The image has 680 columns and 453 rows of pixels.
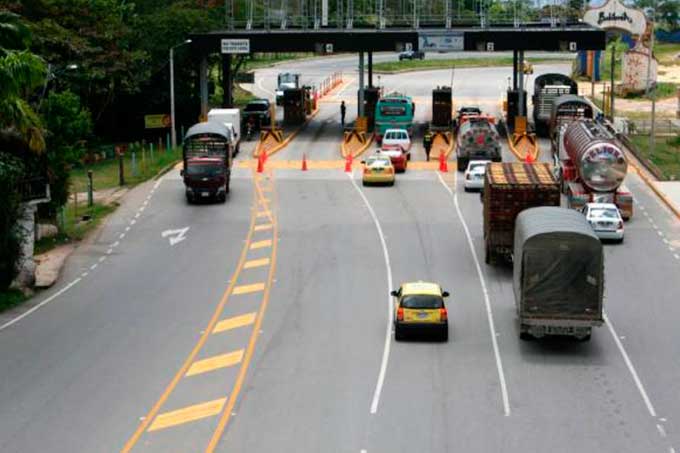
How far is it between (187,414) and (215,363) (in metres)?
5.16

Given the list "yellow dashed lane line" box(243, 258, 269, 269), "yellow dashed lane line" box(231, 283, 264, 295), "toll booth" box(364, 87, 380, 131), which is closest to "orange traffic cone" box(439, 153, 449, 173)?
"toll booth" box(364, 87, 380, 131)

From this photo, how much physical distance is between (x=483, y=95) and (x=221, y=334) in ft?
260

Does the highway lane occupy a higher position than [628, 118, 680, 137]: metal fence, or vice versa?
[628, 118, 680, 137]: metal fence

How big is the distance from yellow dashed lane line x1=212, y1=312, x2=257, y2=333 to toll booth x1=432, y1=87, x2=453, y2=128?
48.8 meters

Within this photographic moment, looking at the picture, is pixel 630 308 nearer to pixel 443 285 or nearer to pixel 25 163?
pixel 443 285

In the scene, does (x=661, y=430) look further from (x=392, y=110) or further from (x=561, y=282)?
(x=392, y=110)

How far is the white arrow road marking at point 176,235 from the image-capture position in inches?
2314

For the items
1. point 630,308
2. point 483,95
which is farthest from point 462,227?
point 483,95

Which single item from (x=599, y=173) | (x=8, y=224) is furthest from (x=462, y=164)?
(x=8, y=224)

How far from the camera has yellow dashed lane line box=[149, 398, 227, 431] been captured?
3470cm

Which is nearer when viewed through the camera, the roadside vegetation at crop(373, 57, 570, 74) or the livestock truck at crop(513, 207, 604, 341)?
the livestock truck at crop(513, 207, 604, 341)

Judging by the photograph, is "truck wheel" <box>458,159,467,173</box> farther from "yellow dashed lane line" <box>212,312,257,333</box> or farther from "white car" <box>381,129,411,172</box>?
"yellow dashed lane line" <box>212,312,257,333</box>

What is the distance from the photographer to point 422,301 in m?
42.8

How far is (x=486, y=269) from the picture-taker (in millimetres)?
52750
